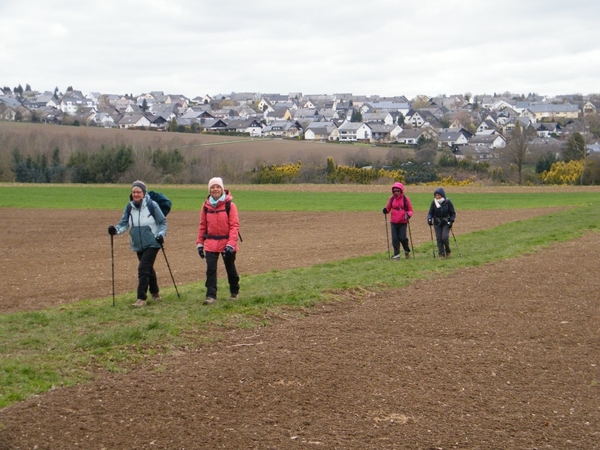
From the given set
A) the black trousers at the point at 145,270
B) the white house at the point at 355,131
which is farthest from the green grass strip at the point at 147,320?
the white house at the point at 355,131

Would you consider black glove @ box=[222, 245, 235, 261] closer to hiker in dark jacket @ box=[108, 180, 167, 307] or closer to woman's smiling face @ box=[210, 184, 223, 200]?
woman's smiling face @ box=[210, 184, 223, 200]

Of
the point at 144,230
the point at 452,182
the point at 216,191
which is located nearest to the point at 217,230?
the point at 216,191

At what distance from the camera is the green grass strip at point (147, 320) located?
8312 millimetres

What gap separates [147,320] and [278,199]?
141 ft

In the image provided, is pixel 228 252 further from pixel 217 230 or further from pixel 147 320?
pixel 147 320

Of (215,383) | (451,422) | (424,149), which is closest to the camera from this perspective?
(451,422)

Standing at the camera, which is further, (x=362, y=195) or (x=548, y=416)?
(x=362, y=195)

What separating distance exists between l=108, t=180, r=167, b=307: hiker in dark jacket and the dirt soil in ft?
8.76

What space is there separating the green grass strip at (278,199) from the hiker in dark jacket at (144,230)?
31697 millimetres

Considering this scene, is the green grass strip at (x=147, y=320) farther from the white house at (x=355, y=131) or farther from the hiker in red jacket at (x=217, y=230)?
the white house at (x=355, y=131)

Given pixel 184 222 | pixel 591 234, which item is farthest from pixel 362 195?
pixel 591 234

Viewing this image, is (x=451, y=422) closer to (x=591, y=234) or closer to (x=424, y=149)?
(x=591, y=234)

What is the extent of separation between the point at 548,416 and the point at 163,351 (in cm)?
441

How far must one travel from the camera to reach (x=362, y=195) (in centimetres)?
5850
